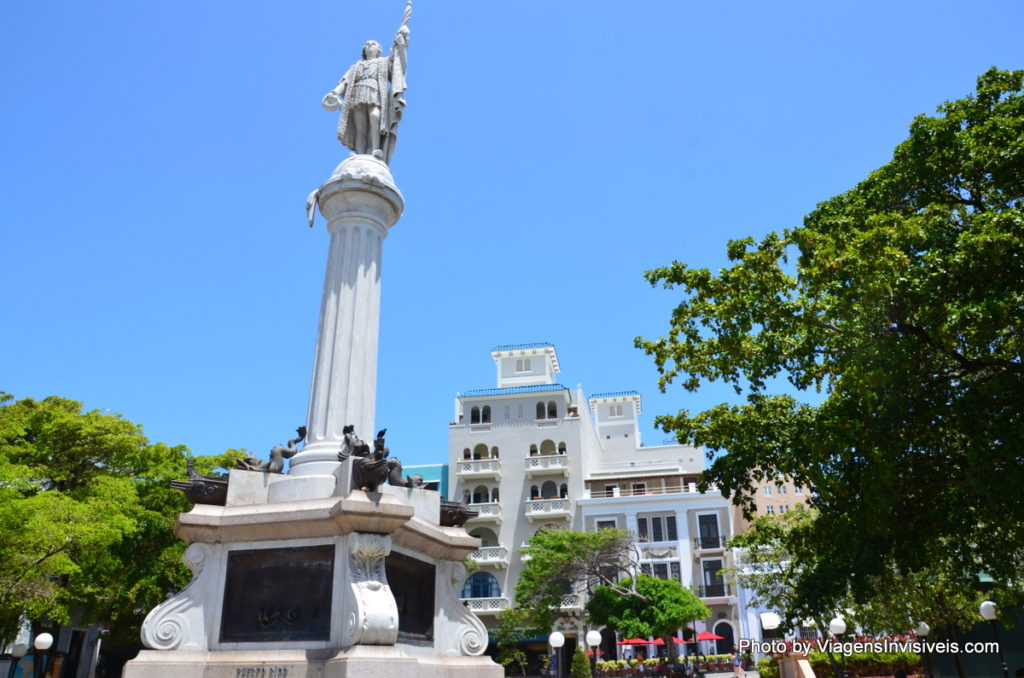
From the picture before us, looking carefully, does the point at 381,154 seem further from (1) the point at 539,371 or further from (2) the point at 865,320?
(1) the point at 539,371

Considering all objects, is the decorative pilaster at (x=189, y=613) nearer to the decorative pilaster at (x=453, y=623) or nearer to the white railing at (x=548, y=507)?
the decorative pilaster at (x=453, y=623)

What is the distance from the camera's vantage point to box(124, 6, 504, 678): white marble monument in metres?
9.48

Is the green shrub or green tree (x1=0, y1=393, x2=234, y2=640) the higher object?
green tree (x1=0, y1=393, x2=234, y2=640)

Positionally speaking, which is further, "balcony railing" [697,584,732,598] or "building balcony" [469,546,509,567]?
"building balcony" [469,546,509,567]

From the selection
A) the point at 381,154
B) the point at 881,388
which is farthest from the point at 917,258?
the point at 381,154

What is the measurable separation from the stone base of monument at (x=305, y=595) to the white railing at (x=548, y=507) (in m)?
42.3

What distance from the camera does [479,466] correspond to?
55750 millimetres

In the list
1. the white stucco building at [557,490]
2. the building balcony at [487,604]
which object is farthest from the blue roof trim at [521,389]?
the building balcony at [487,604]

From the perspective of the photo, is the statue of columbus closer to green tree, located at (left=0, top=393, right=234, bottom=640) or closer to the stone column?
the stone column

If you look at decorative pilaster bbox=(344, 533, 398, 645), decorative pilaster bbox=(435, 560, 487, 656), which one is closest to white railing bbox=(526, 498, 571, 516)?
decorative pilaster bbox=(435, 560, 487, 656)

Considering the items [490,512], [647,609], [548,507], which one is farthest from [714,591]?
[490,512]

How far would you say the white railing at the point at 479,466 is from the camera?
55.4 metres

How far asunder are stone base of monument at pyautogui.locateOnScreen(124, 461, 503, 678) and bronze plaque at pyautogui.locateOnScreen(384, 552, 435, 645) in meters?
0.01

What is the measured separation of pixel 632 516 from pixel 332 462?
43.3 m
